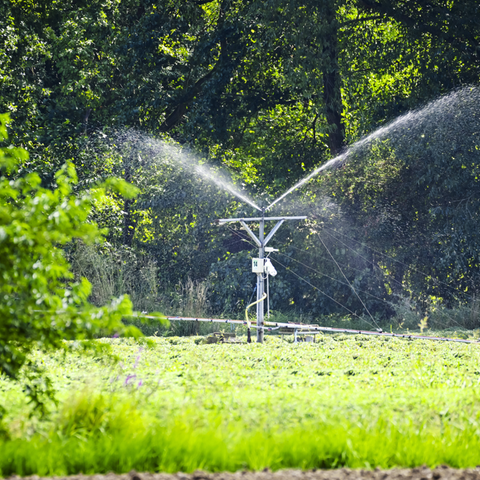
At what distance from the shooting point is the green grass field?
11.0 ft

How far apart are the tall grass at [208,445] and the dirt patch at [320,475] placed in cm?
12

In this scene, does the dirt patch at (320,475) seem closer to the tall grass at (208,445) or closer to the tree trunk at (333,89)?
the tall grass at (208,445)

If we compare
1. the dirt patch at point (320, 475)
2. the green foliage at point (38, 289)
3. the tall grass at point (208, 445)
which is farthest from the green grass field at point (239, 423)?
the green foliage at point (38, 289)

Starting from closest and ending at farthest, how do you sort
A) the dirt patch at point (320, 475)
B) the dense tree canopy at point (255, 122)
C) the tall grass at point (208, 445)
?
the dirt patch at point (320, 475), the tall grass at point (208, 445), the dense tree canopy at point (255, 122)

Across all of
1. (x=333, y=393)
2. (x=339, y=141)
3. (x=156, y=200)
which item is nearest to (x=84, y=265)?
(x=156, y=200)

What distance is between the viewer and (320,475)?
3.22 metres

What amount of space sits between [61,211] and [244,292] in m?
13.0

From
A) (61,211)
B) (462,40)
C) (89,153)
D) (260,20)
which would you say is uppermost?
(260,20)

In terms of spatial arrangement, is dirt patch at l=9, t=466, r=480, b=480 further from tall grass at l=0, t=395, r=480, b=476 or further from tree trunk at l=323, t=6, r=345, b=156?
tree trunk at l=323, t=6, r=345, b=156

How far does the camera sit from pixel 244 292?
1652cm

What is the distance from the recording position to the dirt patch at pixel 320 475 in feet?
9.97

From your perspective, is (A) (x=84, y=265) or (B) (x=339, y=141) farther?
(B) (x=339, y=141)

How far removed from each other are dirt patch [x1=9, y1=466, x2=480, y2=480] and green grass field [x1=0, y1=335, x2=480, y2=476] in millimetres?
146

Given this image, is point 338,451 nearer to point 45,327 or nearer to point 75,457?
point 75,457
